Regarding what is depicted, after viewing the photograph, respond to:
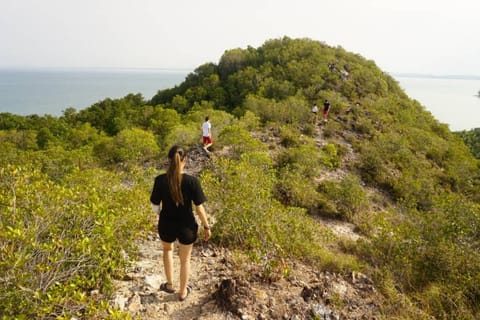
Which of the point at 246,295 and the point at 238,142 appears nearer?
the point at 246,295

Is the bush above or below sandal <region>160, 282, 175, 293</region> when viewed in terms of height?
above

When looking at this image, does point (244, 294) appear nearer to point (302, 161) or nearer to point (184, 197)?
point (184, 197)

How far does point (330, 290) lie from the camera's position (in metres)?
4.48

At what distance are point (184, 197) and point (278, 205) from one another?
3.24m

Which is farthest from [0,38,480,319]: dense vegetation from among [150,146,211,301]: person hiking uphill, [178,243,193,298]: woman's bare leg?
[178,243,193,298]: woman's bare leg

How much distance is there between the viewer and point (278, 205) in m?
6.50

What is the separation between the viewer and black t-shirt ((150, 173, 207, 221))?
3615 mm

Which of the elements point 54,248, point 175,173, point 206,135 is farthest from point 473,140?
point 54,248

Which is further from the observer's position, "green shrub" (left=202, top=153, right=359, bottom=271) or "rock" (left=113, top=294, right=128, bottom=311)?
"green shrub" (left=202, top=153, right=359, bottom=271)

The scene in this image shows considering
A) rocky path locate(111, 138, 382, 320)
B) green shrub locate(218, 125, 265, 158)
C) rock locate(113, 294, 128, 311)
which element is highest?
green shrub locate(218, 125, 265, 158)

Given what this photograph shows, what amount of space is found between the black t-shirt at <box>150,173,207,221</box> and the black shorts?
0.24ft

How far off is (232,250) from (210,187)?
1.48 meters

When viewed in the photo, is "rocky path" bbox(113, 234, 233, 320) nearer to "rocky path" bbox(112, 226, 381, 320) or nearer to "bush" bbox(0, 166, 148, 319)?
"rocky path" bbox(112, 226, 381, 320)

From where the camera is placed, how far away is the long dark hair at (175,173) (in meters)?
3.51
